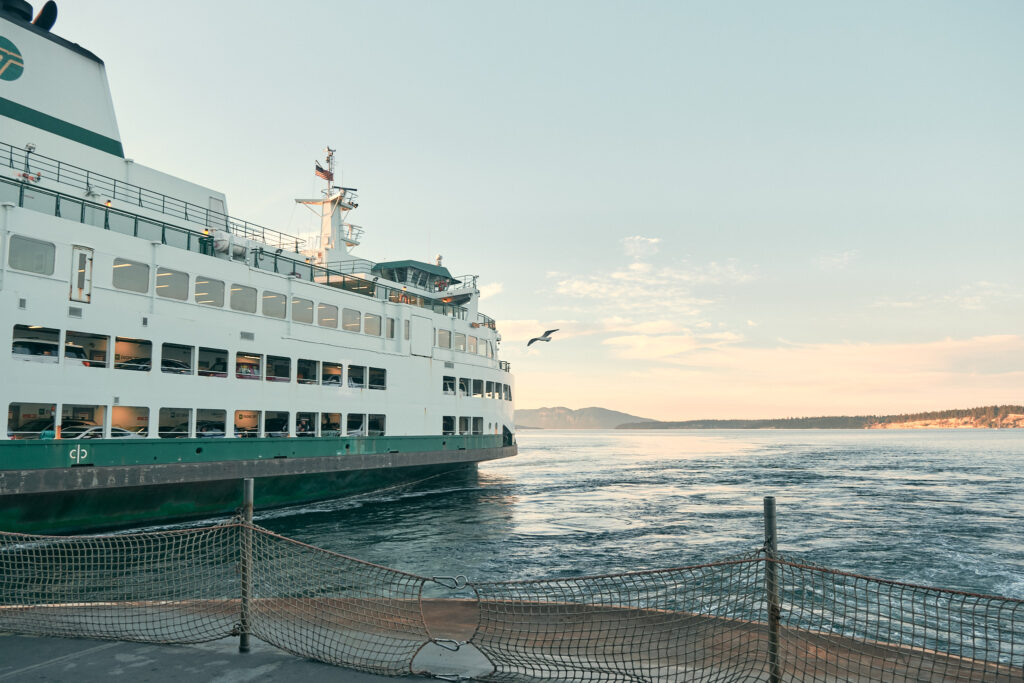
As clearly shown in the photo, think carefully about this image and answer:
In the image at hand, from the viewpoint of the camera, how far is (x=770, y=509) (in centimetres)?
469

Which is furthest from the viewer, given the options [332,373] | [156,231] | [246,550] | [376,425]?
[376,425]

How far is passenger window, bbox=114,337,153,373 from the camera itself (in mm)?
18198

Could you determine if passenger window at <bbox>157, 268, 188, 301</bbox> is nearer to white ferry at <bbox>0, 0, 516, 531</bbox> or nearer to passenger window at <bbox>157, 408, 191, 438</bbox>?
white ferry at <bbox>0, 0, 516, 531</bbox>

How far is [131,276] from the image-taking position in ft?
61.9

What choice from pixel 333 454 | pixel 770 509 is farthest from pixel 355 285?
pixel 770 509

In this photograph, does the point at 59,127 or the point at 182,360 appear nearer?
the point at 182,360

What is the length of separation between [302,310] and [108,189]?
7757 millimetres

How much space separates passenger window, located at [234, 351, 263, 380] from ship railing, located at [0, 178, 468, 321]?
351cm

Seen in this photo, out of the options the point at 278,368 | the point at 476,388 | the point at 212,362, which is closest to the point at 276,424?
the point at 278,368

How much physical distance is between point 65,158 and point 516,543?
20080 millimetres

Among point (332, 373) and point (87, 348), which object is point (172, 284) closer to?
point (87, 348)

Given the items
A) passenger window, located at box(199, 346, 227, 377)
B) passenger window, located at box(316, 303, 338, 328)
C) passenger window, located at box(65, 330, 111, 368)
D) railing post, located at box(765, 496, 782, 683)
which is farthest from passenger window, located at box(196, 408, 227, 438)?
railing post, located at box(765, 496, 782, 683)

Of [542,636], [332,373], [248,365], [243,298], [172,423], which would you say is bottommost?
[542,636]

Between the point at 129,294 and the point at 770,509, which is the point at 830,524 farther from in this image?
the point at 129,294
